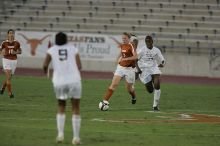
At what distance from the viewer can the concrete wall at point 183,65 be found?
39.5m

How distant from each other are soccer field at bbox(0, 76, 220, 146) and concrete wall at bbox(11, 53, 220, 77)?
33.0 feet

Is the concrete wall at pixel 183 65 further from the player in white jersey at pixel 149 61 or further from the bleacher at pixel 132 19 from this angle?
the player in white jersey at pixel 149 61

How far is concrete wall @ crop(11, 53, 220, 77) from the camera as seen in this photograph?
1555 inches

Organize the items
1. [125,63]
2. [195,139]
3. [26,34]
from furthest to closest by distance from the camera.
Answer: [26,34] → [125,63] → [195,139]

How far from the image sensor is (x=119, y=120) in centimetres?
1831

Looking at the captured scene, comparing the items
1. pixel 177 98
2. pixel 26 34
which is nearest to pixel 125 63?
pixel 177 98

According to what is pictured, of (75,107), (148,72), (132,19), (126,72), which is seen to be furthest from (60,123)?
(132,19)

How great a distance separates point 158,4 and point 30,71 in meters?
9.77

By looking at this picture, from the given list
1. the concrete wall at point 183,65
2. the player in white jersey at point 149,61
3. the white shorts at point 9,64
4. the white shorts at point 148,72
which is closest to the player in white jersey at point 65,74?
the player in white jersey at point 149,61

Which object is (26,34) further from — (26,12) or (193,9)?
(193,9)

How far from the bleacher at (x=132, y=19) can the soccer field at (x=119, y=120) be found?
1356 centimetres

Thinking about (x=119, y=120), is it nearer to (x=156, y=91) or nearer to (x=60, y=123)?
(x=156, y=91)

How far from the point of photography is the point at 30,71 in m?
41.0

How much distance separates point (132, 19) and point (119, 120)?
2709cm
